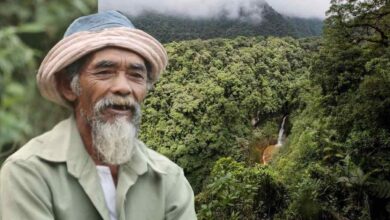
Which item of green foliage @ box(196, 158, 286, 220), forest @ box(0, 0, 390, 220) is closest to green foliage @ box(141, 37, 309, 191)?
forest @ box(0, 0, 390, 220)

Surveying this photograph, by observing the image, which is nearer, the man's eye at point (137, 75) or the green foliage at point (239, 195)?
the man's eye at point (137, 75)

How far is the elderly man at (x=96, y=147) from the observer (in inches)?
40.0

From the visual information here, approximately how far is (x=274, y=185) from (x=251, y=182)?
60cm

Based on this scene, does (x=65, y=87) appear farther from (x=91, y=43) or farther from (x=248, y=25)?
(x=248, y=25)

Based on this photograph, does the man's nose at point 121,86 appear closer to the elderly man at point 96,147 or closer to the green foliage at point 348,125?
the elderly man at point 96,147

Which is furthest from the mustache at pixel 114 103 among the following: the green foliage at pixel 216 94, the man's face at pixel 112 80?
the green foliage at pixel 216 94

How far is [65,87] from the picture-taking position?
Answer: 3.71 feet

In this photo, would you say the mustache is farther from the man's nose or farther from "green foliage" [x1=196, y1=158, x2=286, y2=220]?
"green foliage" [x1=196, y1=158, x2=286, y2=220]

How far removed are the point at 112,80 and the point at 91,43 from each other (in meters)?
0.07

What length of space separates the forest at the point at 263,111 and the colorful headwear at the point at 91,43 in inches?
1.0

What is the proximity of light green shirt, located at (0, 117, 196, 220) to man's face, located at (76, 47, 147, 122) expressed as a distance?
0.07 meters

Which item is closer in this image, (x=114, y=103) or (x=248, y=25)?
(x=114, y=103)

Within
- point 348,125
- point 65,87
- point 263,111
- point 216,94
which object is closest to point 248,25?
point 216,94

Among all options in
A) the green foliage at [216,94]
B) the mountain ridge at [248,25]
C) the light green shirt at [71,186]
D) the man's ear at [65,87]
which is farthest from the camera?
the mountain ridge at [248,25]
